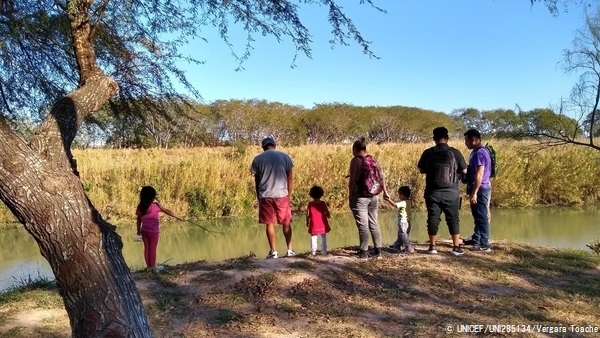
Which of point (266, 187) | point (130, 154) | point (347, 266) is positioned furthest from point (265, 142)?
point (130, 154)

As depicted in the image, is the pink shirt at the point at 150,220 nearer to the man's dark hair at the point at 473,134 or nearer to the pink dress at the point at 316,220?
the pink dress at the point at 316,220

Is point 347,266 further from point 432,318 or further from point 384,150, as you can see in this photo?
point 384,150

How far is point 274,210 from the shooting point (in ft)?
23.2

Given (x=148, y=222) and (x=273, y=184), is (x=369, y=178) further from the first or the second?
(x=148, y=222)

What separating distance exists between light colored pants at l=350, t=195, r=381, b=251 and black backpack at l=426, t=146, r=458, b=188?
31.9 inches

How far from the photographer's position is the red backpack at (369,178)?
6.70 m

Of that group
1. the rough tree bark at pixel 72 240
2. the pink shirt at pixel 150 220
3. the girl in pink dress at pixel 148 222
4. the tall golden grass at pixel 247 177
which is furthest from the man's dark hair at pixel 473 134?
the tall golden grass at pixel 247 177

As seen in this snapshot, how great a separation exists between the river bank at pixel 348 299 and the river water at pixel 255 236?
3055 millimetres

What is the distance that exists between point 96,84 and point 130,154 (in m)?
13.0

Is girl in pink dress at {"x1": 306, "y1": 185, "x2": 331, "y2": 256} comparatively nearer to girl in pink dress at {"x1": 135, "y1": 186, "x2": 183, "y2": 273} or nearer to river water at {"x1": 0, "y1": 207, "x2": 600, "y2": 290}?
girl in pink dress at {"x1": 135, "y1": 186, "x2": 183, "y2": 273}

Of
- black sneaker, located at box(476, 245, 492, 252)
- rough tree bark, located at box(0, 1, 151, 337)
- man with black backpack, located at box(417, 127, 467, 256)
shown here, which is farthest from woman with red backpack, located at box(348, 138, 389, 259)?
rough tree bark, located at box(0, 1, 151, 337)

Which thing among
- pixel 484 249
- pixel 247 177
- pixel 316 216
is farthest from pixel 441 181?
pixel 247 177

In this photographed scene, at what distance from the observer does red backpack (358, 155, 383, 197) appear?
6699 millimetres

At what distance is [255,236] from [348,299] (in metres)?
7.18
